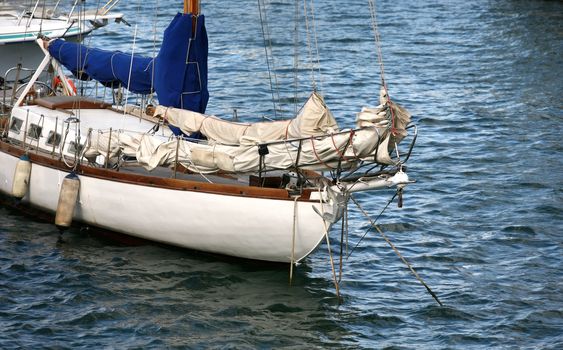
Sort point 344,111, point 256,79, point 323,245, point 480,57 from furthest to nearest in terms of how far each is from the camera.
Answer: point 480,57 → point 256,79 → point 344,111 → point 323,245

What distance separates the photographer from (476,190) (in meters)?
32.5

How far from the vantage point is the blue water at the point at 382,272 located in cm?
2297

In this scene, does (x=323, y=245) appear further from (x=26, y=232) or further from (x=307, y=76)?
(x=307, y=76)

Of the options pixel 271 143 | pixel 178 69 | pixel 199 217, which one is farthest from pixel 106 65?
pixel 271 143

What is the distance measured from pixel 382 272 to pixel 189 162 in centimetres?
497

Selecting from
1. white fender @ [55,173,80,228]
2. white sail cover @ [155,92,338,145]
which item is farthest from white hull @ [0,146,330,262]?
white sail cover @ [155,92,338,145]

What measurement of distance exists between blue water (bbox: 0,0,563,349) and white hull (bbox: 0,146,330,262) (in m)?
0.63

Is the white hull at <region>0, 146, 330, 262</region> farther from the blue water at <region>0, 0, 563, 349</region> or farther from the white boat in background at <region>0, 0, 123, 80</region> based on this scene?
the white boat in background at <region>0, 0, 123, 80</region>

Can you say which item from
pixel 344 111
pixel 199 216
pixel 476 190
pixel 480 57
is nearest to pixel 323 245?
pixel 199 216

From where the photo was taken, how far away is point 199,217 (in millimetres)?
24859

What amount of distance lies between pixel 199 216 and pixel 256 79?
21.2 meters

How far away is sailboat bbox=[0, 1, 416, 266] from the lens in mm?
23547

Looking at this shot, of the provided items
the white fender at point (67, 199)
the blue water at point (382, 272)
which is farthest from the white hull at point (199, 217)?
the blue water at point (382, 272)

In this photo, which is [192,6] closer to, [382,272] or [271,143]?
[271,143]
